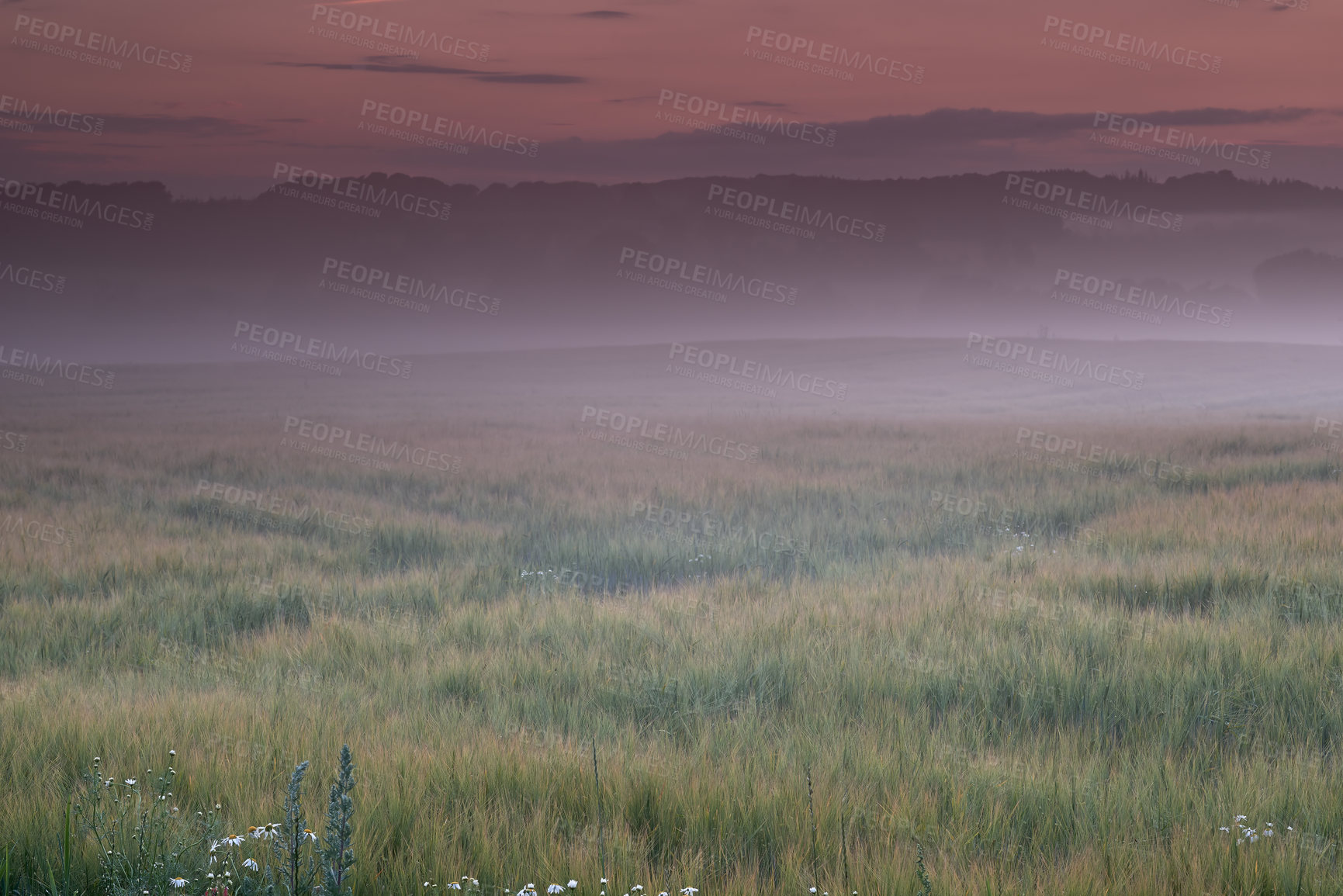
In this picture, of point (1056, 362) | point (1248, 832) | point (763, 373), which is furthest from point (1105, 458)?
point (1056, 362)

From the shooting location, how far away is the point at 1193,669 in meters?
5.95

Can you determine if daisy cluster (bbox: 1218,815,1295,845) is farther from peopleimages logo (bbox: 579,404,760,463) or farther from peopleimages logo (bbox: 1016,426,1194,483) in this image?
peopleimages logo (bbox: 579,404,760,463)

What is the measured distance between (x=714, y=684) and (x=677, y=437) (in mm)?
19807

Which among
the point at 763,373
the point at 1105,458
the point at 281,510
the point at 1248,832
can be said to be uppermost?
the point at 763,373

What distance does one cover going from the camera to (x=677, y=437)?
1014 inches

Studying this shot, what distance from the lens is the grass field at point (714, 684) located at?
3.64m

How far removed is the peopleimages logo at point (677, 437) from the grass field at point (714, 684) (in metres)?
7.29

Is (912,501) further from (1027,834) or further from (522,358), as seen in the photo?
(522,358)

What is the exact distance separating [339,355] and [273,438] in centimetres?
6104

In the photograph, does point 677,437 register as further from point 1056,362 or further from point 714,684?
point 1056,362

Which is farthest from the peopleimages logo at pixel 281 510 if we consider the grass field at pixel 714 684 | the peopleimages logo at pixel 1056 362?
the peopleimages logo at pixel 1056 362

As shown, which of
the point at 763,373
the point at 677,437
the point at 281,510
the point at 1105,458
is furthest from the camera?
the point at 763,373

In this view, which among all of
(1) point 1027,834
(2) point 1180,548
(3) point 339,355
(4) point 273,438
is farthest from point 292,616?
(3) point 339,355

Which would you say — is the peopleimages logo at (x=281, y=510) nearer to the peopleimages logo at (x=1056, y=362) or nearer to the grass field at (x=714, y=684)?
the grass field at (x=714, y=684)
